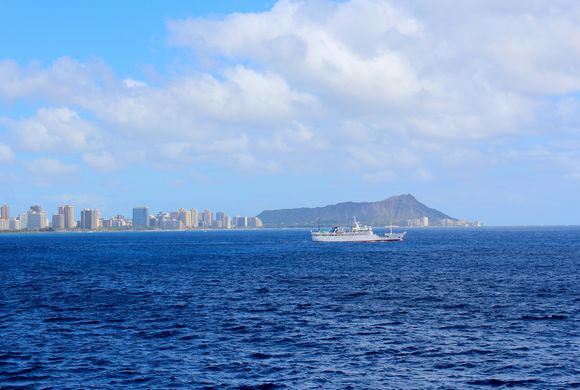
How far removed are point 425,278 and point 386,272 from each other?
501 inches

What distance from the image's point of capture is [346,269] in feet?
369

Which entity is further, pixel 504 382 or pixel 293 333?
pixel 293 333

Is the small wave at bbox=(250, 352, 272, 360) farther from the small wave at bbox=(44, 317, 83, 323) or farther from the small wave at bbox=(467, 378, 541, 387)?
the small wave at bbox=(44, 317, 83, 323)

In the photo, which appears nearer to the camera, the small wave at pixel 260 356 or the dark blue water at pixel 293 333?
the dark blue water at pixel 293 333

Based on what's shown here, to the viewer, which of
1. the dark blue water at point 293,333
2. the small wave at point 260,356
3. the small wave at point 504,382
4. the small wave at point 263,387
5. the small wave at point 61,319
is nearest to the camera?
the small wave at point 263,387

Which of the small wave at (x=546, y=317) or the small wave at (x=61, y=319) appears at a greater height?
the small wave at (x=61, y=319)

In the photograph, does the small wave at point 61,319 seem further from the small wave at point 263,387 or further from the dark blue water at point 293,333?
the small wave at point 263,387

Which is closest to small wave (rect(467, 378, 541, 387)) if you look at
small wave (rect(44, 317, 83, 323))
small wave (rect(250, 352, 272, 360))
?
small wave (rect(250, 352, 272, 360))

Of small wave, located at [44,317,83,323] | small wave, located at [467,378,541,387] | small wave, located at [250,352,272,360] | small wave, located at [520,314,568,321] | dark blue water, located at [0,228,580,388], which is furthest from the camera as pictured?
small wave, located at [44,317,83,323]

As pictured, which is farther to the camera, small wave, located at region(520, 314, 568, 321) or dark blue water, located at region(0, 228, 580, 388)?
small wave, located at region(520, 314, 568, 321)

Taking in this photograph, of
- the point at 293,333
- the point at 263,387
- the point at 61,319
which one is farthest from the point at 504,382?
the point at 61,319

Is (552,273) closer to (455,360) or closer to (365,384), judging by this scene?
(455,360)

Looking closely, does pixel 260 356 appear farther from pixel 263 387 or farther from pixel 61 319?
pixel 61 319

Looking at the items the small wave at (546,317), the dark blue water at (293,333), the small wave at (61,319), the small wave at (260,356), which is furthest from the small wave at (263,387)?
the small wave at (546,317)
